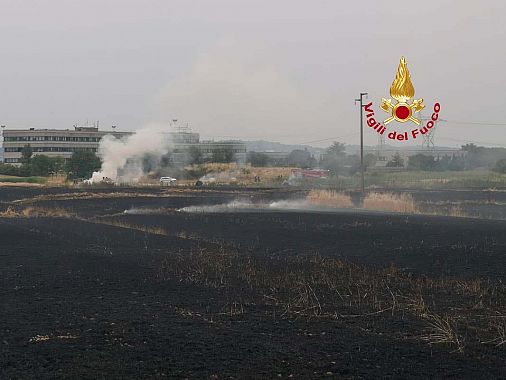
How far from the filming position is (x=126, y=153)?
101500 mm

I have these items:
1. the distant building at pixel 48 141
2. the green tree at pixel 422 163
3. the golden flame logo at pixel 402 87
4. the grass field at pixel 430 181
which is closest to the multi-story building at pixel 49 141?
the distant building at pixel 48 141

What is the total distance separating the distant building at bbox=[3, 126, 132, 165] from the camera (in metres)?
168

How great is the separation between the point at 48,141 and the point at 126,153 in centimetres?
7652

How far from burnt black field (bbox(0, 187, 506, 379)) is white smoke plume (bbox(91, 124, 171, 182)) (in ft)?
229

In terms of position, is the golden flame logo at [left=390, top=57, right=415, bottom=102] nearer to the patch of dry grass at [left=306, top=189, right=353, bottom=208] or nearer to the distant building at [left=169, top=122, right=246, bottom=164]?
the patch of dry grass at [left=306, top=189, right=353, bottom=208]

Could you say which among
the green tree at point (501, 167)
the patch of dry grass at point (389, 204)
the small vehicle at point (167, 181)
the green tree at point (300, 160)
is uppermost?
the green tree at point (300, 160)

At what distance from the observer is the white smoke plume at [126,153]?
100 metres

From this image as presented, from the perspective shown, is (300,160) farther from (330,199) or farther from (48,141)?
(330,199)

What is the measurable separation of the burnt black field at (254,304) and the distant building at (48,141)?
142 m

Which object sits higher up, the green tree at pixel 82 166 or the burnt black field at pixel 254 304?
the green tree at pixel 82 166

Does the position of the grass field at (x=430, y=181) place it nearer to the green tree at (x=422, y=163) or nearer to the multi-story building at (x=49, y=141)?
the green tree at (x=422, y=163)

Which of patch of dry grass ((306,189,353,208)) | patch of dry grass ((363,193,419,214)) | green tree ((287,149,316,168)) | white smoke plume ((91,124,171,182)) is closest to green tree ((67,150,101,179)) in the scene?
white smoke plume ((91,124,171,182))

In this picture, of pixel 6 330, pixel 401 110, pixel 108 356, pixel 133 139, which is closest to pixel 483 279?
pixel 108 356

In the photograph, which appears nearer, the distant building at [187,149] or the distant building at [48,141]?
the distant building at [187,149]
